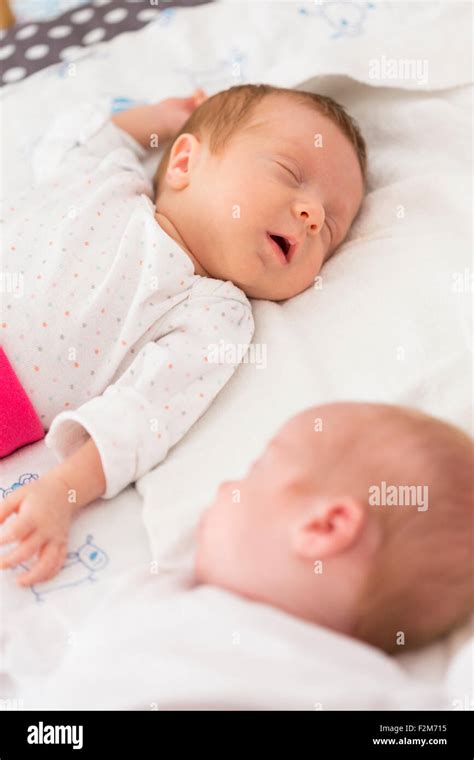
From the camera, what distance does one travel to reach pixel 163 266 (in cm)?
102

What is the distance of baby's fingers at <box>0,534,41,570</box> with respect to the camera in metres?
0.81

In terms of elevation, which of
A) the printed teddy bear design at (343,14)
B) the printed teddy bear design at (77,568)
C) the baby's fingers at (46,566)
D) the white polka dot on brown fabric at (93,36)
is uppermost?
the printed teddy bear design at (343,14)

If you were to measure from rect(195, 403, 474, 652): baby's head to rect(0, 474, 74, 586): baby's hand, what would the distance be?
17 cm

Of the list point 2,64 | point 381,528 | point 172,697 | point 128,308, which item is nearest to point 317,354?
point 128,308

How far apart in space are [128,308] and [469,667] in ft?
1.79

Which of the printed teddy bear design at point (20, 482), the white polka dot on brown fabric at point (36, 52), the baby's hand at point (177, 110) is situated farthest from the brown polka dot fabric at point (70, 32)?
the printed teddy bear design at point (20, 482)

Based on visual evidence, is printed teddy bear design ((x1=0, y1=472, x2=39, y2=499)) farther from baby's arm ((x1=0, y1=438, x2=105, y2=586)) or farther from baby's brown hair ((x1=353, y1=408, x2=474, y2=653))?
baby's brown hair ((x1=353, y1=408, x2=474, y2=653))

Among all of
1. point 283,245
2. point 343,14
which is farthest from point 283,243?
point 343,14

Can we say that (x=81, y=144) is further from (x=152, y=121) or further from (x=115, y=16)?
(x=115, y=16)

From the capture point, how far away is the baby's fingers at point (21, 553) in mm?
811

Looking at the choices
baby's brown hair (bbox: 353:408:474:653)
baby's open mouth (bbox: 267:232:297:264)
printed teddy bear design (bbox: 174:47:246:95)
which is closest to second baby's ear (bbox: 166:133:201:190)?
baby's open mouth (bbox: 267:232:297:264)

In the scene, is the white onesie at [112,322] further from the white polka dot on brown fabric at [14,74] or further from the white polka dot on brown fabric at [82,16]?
the white polka dot on brown fabric at [82,16]

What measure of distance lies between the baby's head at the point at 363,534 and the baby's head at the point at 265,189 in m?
0.35

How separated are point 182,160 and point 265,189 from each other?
15cm
